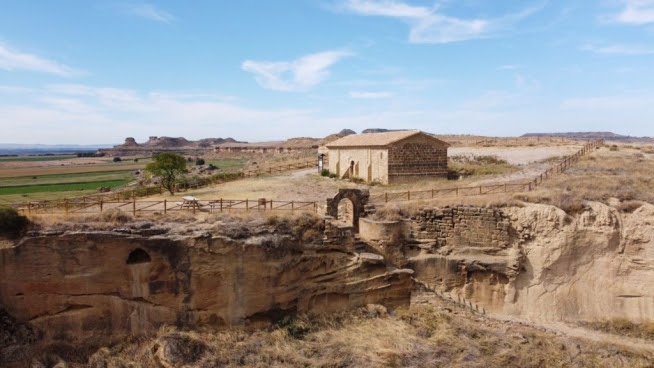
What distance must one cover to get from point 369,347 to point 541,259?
788 centimetres

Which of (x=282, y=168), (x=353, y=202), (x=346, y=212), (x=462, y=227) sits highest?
(x=282, y=168)

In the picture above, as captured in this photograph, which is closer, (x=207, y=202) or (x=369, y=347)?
(x=369, y=347)

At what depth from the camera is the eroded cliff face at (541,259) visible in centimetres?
1606

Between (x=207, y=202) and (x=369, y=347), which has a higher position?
(x=207, y=202)

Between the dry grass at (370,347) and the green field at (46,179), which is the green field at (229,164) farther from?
the dry grass at (370,347)

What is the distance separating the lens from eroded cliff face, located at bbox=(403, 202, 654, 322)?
16.1 meters

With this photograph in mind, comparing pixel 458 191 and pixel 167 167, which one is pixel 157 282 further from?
pixel 458 191

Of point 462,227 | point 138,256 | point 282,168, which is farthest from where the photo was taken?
point 282,168

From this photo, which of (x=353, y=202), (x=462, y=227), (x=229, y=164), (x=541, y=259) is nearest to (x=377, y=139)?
(x=353, y=202)

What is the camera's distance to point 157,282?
13906 millimetres

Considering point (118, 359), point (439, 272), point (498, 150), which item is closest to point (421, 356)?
point (439, 272)

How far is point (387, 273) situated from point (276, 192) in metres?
10.6

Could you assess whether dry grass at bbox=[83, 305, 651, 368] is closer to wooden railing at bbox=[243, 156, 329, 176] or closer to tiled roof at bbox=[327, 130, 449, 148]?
tiled roof at bbox=[327, 130, 449, 148]

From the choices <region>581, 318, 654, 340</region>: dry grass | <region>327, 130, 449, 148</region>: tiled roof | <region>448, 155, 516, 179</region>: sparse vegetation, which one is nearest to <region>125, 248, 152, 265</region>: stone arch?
<region>581, 318, 654, 340</region>: dry grass
